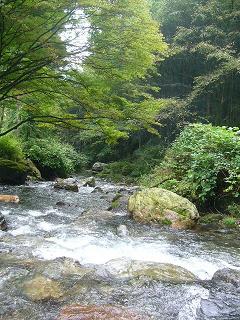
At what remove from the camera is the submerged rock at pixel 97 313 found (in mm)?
3834

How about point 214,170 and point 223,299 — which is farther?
point 214,170

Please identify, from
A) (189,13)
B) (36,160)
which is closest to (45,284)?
(36,160)

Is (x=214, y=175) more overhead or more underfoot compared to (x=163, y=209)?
more overhead

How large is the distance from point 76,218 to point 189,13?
61.2ft

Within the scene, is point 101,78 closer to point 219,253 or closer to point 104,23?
point 104,23

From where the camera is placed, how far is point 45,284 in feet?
15.5

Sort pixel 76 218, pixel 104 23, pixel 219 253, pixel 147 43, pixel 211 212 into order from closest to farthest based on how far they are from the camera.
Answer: pixel 104 23, pixel 147 43, pixel 219 253, pixel 76 218, pixel 211 212

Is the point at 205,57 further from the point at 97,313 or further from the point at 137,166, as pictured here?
the point at 97,313

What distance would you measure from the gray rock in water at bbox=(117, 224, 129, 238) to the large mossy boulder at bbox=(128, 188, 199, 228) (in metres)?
0.88

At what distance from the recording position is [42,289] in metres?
4.59

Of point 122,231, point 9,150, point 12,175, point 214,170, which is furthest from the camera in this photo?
point 9,150

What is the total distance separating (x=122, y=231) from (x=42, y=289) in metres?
3.80

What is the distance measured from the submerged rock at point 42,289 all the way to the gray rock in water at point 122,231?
3.28 metres

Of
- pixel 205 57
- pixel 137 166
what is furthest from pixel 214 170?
pixel 205 57
